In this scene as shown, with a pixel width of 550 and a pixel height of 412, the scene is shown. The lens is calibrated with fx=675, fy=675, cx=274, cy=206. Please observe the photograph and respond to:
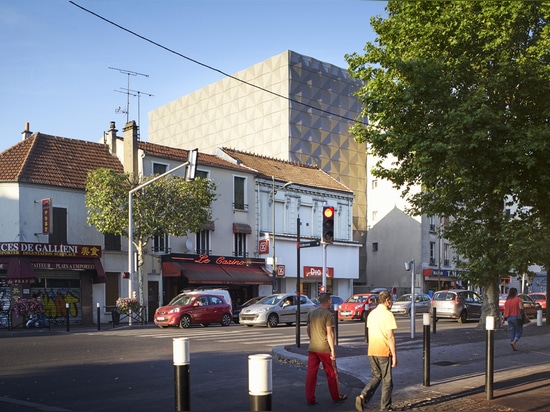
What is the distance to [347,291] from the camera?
53.2m

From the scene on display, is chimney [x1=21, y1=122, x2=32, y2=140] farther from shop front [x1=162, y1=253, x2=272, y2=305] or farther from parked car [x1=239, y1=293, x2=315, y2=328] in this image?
parked car [x1=239, y1=293, x2=315, y2=328]

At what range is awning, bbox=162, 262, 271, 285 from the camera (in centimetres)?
3869

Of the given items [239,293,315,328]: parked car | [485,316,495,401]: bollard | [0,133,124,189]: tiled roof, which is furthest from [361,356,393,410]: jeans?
[0,133,124,189]: tiled roof

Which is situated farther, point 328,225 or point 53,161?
point 53,161

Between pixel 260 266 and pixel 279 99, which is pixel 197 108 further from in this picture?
pixel 260 266

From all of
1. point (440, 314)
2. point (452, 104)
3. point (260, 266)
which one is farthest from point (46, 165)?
point (452, 104)

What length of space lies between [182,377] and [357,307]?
→ 95.4 feet

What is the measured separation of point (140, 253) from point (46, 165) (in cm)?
690

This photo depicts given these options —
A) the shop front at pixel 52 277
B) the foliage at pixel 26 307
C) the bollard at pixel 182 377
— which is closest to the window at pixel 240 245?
the shop front at pixel 52 277

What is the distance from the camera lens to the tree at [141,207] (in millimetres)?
33781

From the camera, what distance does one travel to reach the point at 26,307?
Answer: 30984 mm

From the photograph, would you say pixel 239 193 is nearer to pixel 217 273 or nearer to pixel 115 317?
pixel 217 273

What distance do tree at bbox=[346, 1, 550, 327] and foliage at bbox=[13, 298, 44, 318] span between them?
17922 millimetres

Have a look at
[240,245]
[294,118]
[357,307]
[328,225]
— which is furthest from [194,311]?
[294,118]
